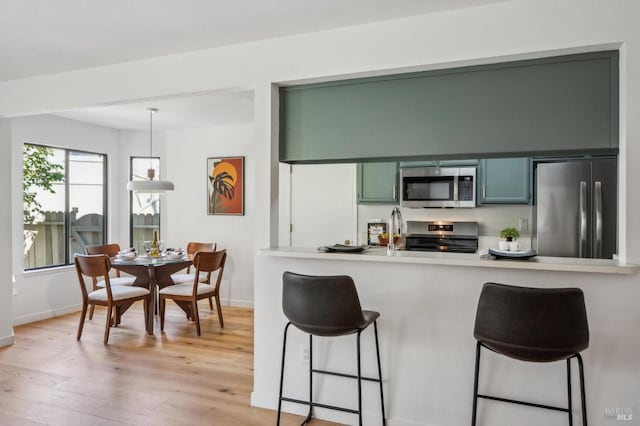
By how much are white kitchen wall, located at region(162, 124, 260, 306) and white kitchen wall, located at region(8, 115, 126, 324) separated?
2.95ft

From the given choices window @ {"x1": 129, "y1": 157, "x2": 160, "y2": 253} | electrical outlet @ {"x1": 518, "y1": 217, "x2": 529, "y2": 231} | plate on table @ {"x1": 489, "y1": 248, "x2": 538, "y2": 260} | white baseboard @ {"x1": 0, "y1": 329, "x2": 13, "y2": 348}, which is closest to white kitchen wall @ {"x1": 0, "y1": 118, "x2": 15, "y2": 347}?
white baseboard @ {"x1": 0, "y1": 329, "x2": 13, "y2": 348}

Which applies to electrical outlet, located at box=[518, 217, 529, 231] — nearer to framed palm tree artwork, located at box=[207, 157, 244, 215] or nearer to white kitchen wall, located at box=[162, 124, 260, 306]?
white kitchen wall, located at box=[162, 124, 260, 306]

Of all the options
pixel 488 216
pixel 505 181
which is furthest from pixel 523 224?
pixel 505 181

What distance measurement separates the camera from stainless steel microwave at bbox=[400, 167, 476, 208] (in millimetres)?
4660

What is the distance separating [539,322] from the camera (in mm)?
1958

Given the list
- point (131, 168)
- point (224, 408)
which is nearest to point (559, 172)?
point (224, 408)

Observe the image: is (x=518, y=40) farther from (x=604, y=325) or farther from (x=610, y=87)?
(x=604, y=325)

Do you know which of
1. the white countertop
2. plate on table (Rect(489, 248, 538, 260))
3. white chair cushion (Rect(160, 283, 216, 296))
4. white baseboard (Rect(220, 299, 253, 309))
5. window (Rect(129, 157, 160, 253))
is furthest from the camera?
window (Rect(129, 157, 160, 253))

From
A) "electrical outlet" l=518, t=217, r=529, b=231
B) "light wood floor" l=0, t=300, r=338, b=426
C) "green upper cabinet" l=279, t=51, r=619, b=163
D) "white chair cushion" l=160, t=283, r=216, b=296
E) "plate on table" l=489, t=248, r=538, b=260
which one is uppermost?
"green upper cabinet" l=279, t=51, r=619, b=163

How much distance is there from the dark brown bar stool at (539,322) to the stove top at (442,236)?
9.01ft

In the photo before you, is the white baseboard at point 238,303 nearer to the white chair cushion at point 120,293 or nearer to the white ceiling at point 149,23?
the white chair cushion at point 120,293

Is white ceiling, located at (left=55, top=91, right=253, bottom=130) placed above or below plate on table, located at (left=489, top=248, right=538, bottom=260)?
above

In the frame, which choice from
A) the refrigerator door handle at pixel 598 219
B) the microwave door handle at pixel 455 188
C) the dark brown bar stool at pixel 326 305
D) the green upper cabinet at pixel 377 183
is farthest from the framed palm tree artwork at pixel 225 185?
the refrigerator door handle at pixel 598 219

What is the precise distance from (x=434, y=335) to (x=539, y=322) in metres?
0.75
